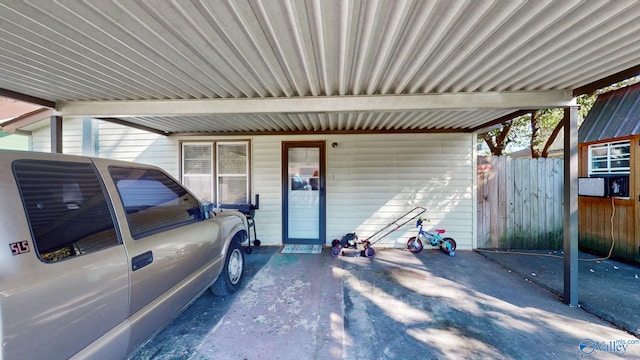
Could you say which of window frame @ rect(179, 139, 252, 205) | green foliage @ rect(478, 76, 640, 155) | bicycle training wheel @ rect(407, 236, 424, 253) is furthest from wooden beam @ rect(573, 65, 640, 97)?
window frame @ rect(179, 139, 252, 205)


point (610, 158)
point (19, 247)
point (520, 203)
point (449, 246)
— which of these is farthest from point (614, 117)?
point (19, 247)

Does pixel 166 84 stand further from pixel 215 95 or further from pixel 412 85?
pixel 412 85

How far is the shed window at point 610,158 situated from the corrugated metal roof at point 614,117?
0.18 metres

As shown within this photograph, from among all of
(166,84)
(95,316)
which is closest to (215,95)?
(166,84)

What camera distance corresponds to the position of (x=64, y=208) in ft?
4.59

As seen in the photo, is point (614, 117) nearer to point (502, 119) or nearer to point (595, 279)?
point (502, 119)

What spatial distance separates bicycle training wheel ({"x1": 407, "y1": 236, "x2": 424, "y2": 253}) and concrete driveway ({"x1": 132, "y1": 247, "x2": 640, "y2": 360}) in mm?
1053

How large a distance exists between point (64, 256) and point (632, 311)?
518cm

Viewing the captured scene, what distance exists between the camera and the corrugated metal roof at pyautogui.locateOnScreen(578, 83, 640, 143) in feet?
14.0

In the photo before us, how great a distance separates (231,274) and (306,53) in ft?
9.18

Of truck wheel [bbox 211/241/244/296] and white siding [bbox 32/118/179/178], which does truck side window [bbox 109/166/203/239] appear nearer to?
truck wheel [bbox 211/241/244/296]

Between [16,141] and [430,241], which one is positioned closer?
[430,241]

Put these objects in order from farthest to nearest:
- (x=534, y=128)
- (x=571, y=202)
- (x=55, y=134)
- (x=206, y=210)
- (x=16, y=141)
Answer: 1. (x=534, y=128)
2. (x=16, y=141)
3. (x=55, y=134)
4. (x=571, y=202)
5. (x=206, y=210)

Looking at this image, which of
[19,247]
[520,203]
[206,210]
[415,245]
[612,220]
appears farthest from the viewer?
[520,203]
